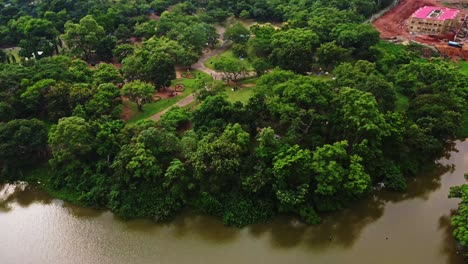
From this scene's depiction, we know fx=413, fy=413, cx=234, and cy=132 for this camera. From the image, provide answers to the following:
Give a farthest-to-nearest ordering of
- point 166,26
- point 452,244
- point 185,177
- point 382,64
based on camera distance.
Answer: point 166,26
point 382,64
point 185,177
point 452,244

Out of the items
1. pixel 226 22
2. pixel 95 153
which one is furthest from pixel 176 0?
pixel 95 153

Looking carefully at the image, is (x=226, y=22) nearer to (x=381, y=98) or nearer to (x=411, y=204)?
(x=381, y=98)

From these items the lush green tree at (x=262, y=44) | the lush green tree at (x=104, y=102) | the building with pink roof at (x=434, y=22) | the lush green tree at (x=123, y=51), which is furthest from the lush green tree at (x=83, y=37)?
the building with pink roof at (x=434, y=22)

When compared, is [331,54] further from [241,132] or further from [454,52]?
[241,132]

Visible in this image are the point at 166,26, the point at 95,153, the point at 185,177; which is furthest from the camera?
the point at 166,26

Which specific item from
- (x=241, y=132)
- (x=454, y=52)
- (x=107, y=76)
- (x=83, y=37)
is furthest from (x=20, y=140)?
(x=454, y=52)

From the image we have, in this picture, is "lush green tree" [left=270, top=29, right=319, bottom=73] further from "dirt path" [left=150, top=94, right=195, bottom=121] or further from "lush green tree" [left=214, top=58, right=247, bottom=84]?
"dirt path" [left=150, top=94, right=195, bottom=121]
